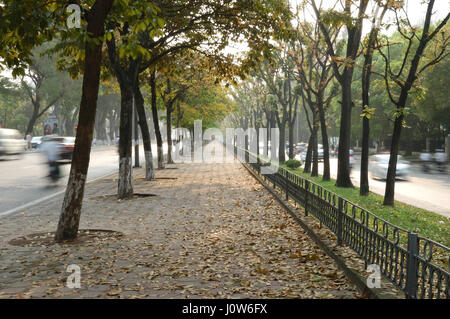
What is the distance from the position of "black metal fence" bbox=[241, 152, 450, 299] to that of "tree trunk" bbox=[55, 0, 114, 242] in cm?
448

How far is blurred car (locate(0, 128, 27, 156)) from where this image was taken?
106ft

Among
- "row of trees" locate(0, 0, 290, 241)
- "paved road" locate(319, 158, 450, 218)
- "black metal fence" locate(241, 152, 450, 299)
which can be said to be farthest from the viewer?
"paved road" locate(319, 158, 450, 218)

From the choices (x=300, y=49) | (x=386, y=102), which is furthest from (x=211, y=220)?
(x=386, y=102)

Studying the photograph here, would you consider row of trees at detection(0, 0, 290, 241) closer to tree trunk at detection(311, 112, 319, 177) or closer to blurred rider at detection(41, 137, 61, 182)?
blurred rider at detection(41, 137, 61, 182)

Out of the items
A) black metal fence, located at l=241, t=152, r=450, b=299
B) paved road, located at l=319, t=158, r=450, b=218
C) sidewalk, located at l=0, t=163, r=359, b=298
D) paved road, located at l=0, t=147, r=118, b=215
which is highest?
black metal fence, located at l=241, t=152, r=450, b=299

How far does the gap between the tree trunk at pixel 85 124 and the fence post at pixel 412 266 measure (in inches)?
223

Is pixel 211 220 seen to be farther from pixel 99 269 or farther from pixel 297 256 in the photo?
pixel 99 269

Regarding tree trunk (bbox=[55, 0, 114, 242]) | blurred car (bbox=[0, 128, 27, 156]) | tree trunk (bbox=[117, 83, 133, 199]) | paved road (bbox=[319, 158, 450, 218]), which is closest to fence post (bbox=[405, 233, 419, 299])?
tree trunk (bbox=[55, 0, 114, 242])

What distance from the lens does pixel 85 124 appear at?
27.3ft

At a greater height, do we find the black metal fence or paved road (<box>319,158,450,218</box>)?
the black metal fence

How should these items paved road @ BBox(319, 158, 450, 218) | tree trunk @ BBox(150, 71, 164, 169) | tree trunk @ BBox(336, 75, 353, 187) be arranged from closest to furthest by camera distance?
1. paved road @ BBox(319, 158, 450, 218)
2. tree trunk @ BBox(336, 75, 353, 187)
3. tree trunk @ BBox(150, 71, 164, 169)

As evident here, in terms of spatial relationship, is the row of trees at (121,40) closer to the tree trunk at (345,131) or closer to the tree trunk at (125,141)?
the tree trunk at (125,141)

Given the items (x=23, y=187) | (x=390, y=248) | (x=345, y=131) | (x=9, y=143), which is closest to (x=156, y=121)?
(x=23, y=187)
